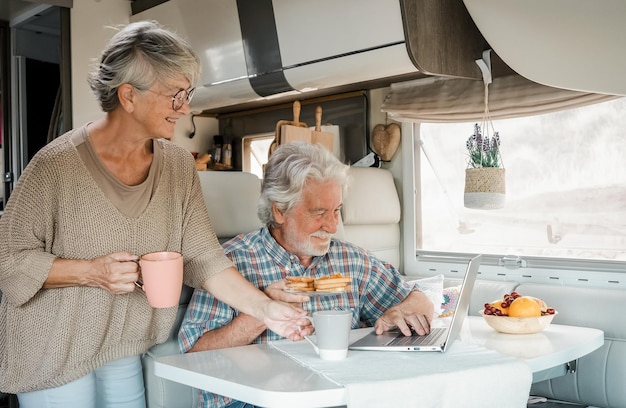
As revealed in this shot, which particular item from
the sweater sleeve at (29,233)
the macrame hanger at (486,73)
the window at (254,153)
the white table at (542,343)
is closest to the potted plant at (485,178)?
the macrame hanger at (486,73)

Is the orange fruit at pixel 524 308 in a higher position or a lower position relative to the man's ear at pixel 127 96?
lower

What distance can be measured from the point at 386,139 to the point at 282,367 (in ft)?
6.68

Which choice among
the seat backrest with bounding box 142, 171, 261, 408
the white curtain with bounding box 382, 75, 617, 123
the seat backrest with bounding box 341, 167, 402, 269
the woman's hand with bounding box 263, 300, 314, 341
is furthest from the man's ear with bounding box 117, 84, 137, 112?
the white curtain with bounding box 382, 75, 617, 123

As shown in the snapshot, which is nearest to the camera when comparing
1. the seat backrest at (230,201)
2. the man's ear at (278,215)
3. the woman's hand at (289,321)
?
the woman's hand at (289,321)

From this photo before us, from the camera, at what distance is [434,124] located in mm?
3240

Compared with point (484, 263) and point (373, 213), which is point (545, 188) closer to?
point (484, 263)

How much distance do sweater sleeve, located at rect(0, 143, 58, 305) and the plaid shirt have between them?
471mm

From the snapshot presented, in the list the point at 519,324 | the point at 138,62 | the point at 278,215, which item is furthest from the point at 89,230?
the point at 519,324

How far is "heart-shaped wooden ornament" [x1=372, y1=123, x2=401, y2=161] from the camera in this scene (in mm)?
3232

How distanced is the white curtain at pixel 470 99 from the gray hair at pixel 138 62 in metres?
1.76

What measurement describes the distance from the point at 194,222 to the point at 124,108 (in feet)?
1.19

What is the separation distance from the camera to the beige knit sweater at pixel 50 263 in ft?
4.58

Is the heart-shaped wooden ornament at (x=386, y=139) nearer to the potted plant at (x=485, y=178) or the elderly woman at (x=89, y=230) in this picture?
the potted plant at (x=485, y=178)

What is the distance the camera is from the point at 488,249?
303 cm
